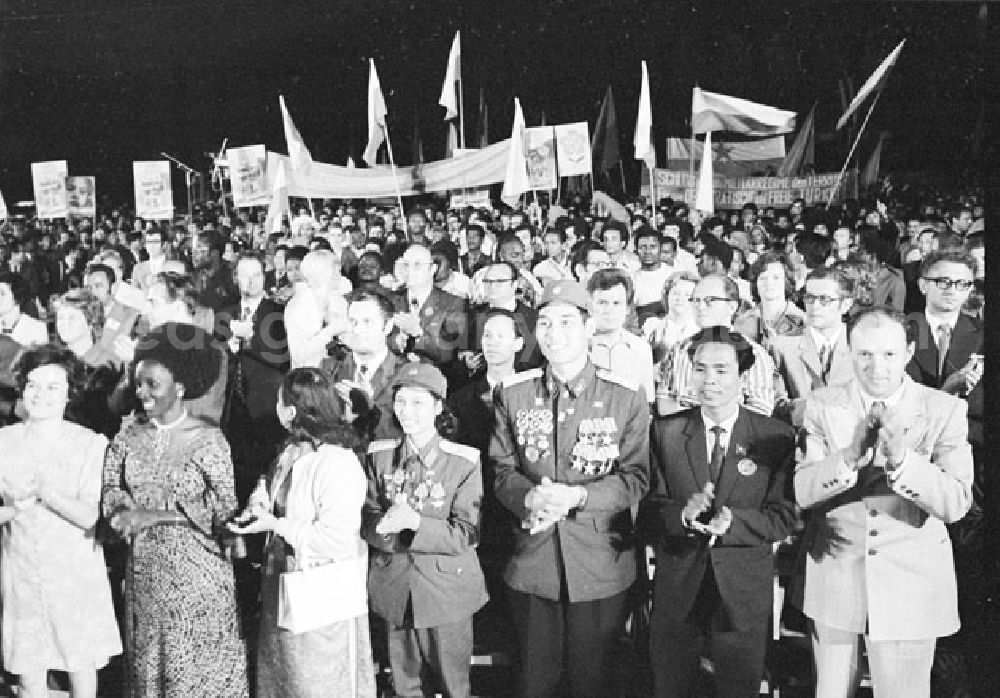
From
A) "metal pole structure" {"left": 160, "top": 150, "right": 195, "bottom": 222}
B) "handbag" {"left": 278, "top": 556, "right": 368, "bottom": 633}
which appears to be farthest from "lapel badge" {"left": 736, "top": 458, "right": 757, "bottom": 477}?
"metal pole structure" {"left": 160, "top": 150, "right": 195, "bottom": 222}

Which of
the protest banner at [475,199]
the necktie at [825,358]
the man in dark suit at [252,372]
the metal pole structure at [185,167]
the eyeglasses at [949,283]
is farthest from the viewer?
the protest banner at [475,199]

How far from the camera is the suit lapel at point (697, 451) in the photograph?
3018mm

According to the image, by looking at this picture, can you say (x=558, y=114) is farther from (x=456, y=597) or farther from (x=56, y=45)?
(x=456, y=597)

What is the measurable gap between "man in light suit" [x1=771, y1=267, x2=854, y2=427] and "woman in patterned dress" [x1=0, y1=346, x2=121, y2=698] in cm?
261

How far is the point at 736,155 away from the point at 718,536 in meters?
4.35

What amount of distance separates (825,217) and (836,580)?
3.66 meters

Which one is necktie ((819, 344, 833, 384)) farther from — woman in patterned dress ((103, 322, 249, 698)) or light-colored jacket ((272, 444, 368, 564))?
woman in patterned dress ((103, 322, 249, 698))

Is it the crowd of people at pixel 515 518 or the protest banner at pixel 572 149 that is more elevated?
the protest banner at pixel 572 149

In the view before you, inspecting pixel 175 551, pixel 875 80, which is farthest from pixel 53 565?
pixel 875 80

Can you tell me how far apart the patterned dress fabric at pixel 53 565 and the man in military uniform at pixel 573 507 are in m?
1.43

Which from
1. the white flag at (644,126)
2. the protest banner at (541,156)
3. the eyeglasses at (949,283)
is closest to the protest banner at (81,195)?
the protest banner at (541,156)

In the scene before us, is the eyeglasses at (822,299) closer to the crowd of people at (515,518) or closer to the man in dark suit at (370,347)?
the crowd of people at (515,518)

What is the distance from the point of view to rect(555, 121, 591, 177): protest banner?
6.87 m

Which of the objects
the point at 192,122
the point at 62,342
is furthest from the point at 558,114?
the point at 62,342
